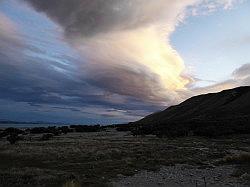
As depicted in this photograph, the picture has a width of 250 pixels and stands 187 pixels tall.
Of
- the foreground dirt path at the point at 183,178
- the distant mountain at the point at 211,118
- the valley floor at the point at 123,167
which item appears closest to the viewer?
the foreground dirt path at the point at 183,178

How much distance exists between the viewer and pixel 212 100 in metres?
184

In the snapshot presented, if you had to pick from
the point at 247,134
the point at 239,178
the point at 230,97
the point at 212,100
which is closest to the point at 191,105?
the point at 212,100

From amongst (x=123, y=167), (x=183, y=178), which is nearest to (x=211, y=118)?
(x=123, y=167)

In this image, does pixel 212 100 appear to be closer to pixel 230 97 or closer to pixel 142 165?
pixel 230 97

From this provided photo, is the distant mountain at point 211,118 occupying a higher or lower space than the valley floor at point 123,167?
higher

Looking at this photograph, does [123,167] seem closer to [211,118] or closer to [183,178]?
[183,178]

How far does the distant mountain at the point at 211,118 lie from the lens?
75.0 metres

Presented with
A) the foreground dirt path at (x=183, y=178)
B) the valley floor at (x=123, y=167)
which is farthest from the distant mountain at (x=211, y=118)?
the foreground dirt path at (x=183, y=178)

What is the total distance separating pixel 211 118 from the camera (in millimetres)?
119500

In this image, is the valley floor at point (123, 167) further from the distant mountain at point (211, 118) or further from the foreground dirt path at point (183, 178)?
the distant mountain at point (211, 118)

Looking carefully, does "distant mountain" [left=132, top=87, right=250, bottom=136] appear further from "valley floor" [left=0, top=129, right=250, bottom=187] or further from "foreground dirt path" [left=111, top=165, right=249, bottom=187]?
"foreground dirt path" [left=111, top=165, right=249, bottom=187]

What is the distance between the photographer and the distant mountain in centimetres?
7500

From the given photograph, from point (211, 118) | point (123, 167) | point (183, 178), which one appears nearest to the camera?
point (183, 178)

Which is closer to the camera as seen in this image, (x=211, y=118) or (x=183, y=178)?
(x=183, y=178)
